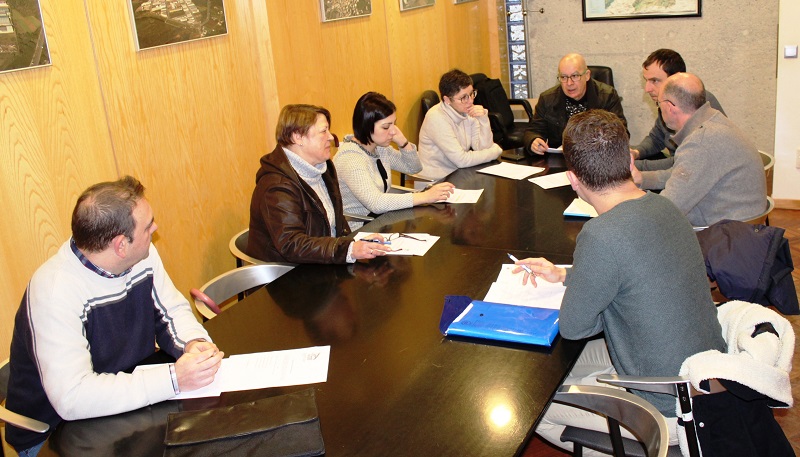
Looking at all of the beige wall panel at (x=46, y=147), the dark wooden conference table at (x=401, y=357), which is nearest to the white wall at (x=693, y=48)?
the dark wooden conference table at (x=401, y=357)

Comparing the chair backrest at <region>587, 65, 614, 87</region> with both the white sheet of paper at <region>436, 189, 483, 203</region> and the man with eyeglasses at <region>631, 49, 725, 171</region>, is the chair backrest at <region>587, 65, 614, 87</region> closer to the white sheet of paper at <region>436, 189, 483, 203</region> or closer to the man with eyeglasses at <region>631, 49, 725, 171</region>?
the man with eyeglasses at <region>631, 49, 725, 171</region>

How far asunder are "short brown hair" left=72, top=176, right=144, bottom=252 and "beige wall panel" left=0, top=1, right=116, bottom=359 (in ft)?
3.56

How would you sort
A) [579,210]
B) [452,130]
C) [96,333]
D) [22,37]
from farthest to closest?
[452,130]
[579,210]
[22,37]
[96,333]

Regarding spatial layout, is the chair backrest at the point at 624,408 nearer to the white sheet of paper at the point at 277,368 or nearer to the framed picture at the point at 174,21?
the white sheet of paper at the point at 277,368

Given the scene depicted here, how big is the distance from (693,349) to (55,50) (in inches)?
110

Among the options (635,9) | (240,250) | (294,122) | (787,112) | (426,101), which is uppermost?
(635,9)

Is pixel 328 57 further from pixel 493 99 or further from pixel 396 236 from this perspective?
pixel 396 236

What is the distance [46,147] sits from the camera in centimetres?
318

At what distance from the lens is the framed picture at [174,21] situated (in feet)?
11.8

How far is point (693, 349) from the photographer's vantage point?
2148mm

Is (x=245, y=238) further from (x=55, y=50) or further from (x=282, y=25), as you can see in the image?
(x=282, y=25)

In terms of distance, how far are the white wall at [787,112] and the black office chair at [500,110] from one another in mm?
1980

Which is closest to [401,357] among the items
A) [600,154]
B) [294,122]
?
[600,154]

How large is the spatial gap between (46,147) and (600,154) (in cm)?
234
